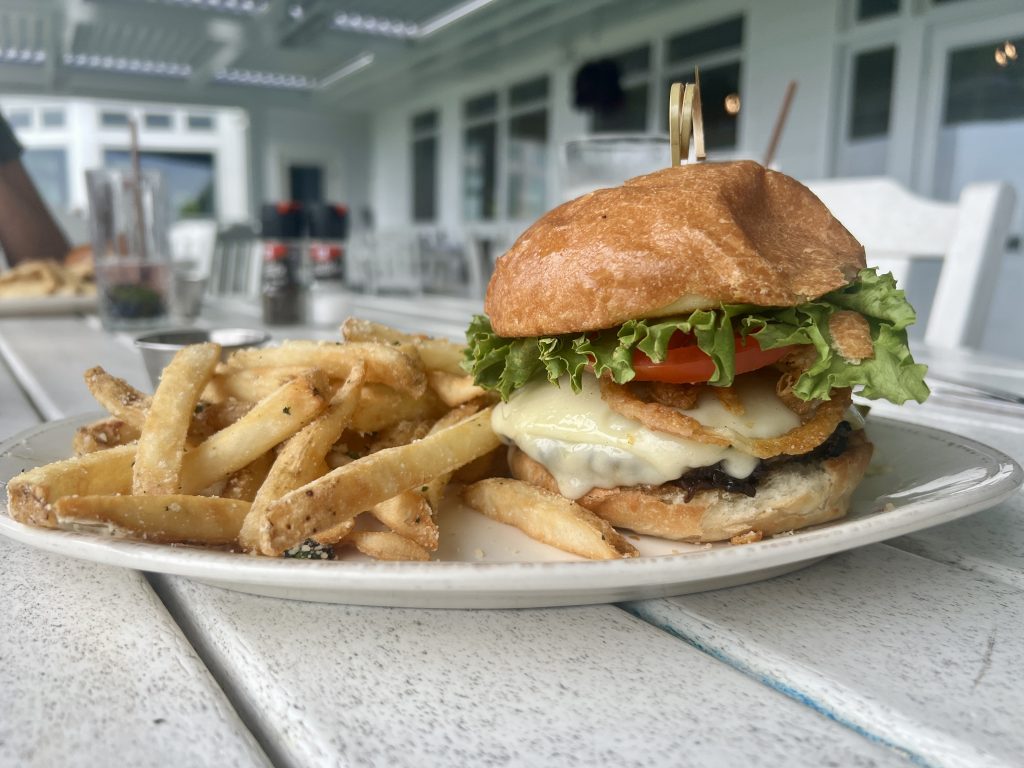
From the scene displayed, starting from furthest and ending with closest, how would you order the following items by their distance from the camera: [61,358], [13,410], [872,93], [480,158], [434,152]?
[434,152] → [480,158] → [872,93] → [61,358] → [13,410]

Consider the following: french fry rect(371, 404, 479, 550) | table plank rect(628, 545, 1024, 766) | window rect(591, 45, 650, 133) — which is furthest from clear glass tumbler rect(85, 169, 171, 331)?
window rect(591, 45, 650, 133)

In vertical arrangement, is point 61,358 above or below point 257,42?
Answer: below

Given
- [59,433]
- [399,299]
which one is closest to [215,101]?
[399,299]

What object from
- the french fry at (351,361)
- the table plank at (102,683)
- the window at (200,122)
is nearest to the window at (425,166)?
the window at (200,122)

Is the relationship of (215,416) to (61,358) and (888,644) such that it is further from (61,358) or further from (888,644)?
(61,358)

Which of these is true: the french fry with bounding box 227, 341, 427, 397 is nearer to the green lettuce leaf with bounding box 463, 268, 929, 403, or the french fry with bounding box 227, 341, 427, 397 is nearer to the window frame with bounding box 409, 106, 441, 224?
the green lettuce leaf with bounding box 463, 268, 929, 403

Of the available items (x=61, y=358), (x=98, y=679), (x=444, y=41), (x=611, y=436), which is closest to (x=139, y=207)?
(x=61, y=358)

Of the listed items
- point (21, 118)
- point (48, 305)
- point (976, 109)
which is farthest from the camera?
point (21, 118)

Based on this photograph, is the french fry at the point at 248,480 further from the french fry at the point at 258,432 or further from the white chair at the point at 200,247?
the white chair at the point at 200,247
